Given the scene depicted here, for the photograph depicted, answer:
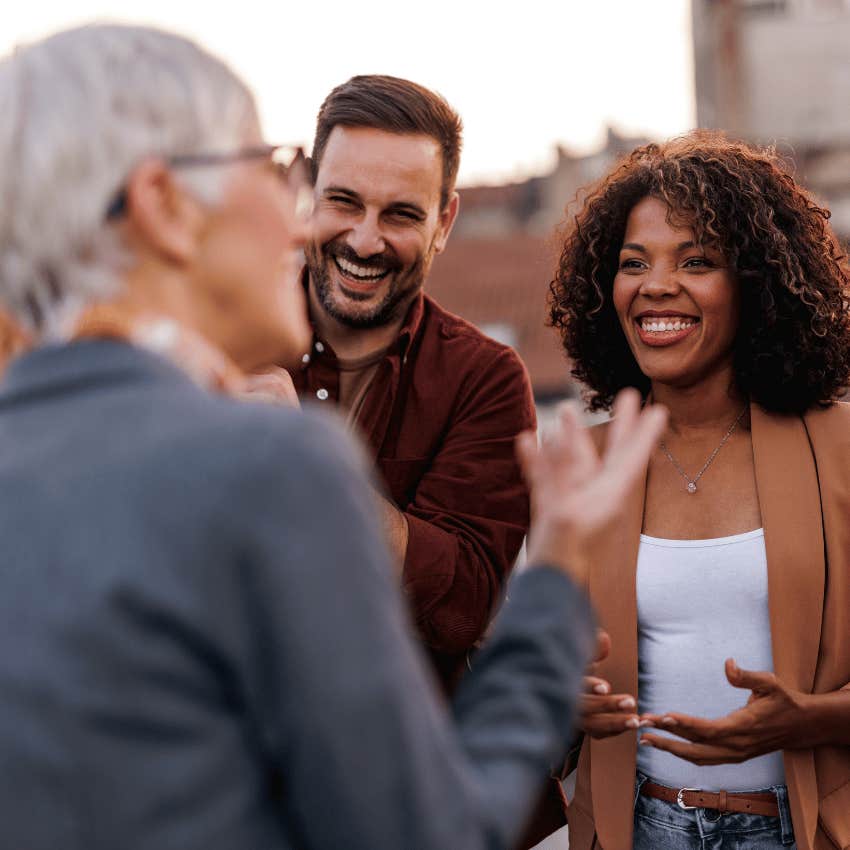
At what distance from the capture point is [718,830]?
2418 mm

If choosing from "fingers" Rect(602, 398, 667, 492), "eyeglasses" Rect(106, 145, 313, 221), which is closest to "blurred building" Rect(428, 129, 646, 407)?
"eyeglasses" Rect(106, 145, 313, 221)

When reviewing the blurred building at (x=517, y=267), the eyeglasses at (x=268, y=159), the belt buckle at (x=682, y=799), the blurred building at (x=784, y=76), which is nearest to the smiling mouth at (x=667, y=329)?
the belt buckle at (x=682, y=799)

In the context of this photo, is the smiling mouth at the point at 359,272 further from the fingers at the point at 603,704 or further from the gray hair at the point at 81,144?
the gray hair at the point at 81,144

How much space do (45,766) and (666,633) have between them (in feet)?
5.85

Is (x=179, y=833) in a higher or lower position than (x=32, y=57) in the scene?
lower

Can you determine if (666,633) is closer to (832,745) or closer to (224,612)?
(832,745)

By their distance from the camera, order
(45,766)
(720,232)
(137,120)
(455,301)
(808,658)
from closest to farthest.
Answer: (45,766) < (137,120) < (808,658) < (720,232) < (455,301)

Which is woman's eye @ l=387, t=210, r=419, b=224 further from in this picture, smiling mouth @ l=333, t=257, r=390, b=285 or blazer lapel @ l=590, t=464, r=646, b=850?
blazer lapel @ l=590, t=464, r=646, b=850

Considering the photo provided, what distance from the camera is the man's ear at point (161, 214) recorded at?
1.17 meters

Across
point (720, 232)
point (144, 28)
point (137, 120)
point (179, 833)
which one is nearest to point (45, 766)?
point (179, 833)

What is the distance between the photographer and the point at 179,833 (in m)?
1.00

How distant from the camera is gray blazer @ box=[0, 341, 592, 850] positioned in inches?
39.0

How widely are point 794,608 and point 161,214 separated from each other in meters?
1.69

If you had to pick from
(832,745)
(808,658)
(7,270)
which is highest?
(7,270)
